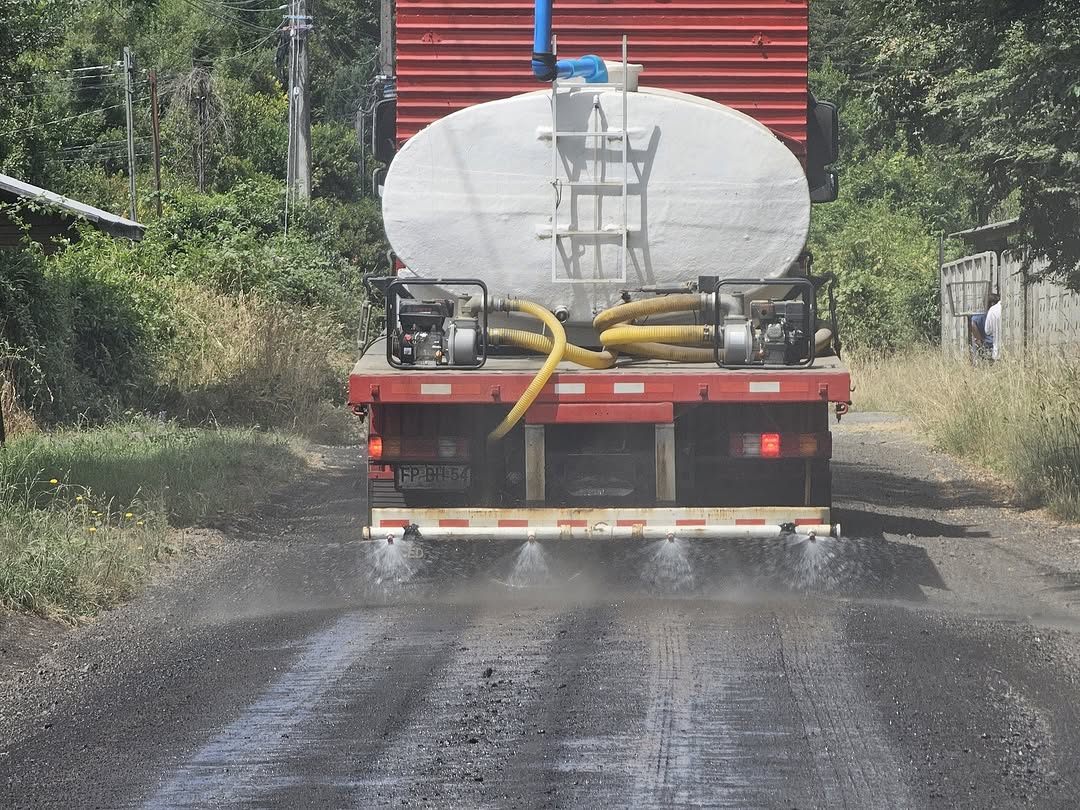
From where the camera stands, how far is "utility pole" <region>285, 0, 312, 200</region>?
2922 centimetres

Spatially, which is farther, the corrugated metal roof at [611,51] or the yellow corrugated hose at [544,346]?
the corrugated metal roof at [611,51]

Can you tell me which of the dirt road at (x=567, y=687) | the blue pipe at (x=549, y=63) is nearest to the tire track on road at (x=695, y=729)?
the dirt road at (x=567, y=687)

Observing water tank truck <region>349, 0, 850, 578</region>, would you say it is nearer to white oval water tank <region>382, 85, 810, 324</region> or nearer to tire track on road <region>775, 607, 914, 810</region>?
white oval water tank <region>382, 85, 810, 324</region>

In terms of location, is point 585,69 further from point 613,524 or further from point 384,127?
point 613,524

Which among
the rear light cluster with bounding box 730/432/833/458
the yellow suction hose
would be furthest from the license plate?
the rear light cluster with bounding box 730/432/833/458

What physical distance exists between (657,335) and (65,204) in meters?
8.65

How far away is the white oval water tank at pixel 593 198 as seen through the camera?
8.32 m

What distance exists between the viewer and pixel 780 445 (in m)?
8.14

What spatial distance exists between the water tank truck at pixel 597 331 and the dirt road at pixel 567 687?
451 mm

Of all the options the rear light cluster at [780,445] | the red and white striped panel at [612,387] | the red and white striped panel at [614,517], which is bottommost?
the red and white striped panel at [614,517]

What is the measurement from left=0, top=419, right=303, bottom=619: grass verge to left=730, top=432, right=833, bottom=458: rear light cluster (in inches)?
133

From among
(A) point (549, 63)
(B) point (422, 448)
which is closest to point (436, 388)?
(B) point (422, 448)

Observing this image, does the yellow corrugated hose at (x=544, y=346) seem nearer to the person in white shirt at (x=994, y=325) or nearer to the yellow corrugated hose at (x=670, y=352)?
the yellow corrugated hose at (x=670, y=352)

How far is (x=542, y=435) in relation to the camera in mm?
8000
